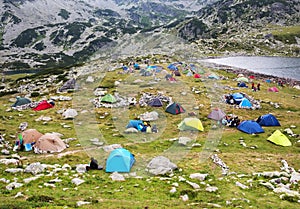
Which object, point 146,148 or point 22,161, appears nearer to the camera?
point 22,161

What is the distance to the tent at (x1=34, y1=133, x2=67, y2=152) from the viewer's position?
79.4 ft

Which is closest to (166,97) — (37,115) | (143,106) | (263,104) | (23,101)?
(143,106)

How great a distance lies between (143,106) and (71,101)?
1192 cm

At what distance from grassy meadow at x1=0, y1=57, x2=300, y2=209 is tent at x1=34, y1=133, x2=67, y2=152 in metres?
0.83

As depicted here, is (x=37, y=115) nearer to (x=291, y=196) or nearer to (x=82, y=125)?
(x=82, y=125)

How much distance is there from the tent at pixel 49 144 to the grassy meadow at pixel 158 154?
83 centimetres

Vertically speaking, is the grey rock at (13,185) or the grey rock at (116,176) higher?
the grey rock at (13,185)

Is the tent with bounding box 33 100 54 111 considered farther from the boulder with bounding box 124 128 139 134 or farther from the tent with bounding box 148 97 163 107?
the boulder with bounding box 124 128 139 134

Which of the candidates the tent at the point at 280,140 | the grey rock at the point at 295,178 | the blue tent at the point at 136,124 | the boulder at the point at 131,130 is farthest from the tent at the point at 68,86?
the grey rock at the point at 295,178

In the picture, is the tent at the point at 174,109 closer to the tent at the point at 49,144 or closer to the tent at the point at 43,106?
the tent at the point at 49,144

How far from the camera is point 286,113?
38.0m

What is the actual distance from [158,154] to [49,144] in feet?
29.1

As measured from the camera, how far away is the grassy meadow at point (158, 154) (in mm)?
14883

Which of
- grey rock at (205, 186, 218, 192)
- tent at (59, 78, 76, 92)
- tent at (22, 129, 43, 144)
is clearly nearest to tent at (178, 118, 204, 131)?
tent at (22, 129, 43, 144)
